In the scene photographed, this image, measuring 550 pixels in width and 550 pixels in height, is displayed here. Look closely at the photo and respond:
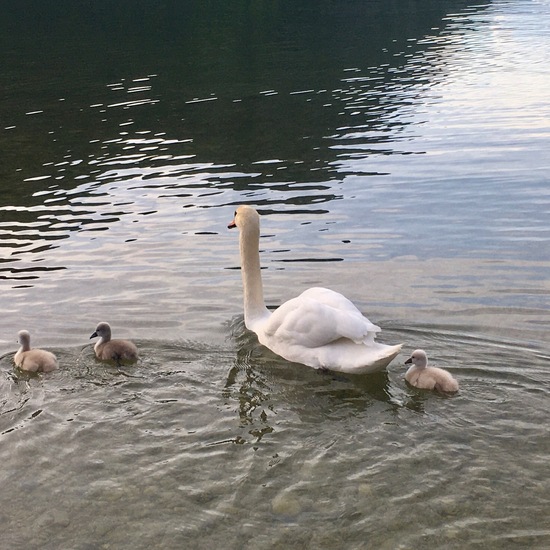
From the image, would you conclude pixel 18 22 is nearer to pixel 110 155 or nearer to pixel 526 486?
pixel 110 155

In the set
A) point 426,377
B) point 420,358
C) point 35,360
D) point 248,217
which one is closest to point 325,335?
point 420,358

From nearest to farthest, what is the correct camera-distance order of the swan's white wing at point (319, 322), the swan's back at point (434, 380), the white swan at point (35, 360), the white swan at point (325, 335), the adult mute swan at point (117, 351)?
1. the swan's back at point (434, 380)
2. the white swan at point (325, 335)
3. the swan's white wing at point (319, 322)
4. the white swan at point (35, 360)
5. the adult mute swan at point (117, 351)

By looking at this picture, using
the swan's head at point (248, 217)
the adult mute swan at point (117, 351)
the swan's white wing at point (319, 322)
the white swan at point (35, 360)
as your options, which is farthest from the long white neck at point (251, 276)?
the white swan at point (35, 360)

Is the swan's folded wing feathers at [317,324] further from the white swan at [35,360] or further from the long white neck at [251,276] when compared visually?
the white swan at [35,360]

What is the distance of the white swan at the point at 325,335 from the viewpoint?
8.41 meters

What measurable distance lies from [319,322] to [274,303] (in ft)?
9.18

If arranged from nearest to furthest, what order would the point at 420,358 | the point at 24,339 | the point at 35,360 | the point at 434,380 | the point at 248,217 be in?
the point at 434,380 < the point at 420,358 < the point at 35,360 < the point at 24,339 < the point at 248,217

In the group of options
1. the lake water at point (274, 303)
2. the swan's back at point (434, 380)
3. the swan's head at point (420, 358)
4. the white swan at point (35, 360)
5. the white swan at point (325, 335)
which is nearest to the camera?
the lake water at point (274, 303)

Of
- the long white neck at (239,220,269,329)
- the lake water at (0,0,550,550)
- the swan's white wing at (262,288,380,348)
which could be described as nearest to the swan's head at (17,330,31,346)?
the lake water at (0,0,550,550)

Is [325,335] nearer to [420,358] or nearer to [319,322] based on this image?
[319,322]

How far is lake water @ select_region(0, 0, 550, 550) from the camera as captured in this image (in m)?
6.54

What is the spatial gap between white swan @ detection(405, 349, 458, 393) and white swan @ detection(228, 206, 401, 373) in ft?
0.98

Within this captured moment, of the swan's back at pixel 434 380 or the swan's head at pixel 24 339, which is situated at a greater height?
the swan's head at pixel 24 339

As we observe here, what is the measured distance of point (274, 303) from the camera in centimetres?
1151
